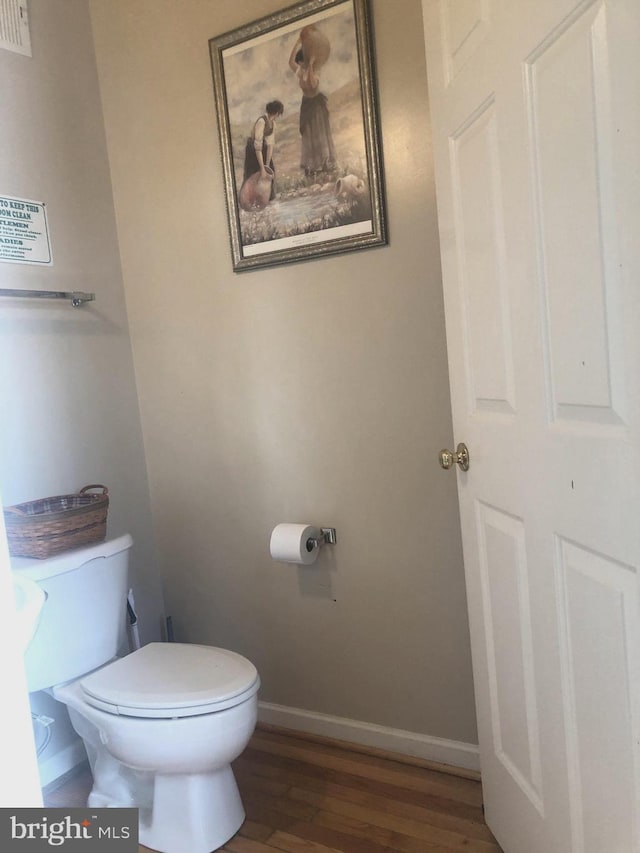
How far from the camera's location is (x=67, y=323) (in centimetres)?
203

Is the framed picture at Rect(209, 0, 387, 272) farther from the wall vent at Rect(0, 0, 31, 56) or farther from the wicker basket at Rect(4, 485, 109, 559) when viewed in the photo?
the wicker basket at Rect(4, 485, 109, 559)

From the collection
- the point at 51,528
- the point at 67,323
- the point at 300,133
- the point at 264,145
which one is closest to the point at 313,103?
the point at 300,133

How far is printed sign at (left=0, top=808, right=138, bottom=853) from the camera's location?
891mm

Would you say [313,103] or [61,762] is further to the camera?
[61,762]

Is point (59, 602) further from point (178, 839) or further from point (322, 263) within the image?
point (322, 263)

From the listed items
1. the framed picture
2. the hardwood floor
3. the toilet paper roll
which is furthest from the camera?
the toilet paper roll

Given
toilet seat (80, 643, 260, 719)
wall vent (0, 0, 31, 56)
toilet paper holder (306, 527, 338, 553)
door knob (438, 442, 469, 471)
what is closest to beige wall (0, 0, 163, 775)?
wall vent (0, 0, 31, 56)

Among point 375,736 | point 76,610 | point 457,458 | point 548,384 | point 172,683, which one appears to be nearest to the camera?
point 548,384

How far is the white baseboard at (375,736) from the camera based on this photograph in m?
1.78

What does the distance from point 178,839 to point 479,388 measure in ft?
4.40

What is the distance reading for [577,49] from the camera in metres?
0.86

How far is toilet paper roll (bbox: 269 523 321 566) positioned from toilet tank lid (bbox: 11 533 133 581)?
17.8 inches

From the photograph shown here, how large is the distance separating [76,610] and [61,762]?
0.59 m

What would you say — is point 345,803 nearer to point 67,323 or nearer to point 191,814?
point 191,814
